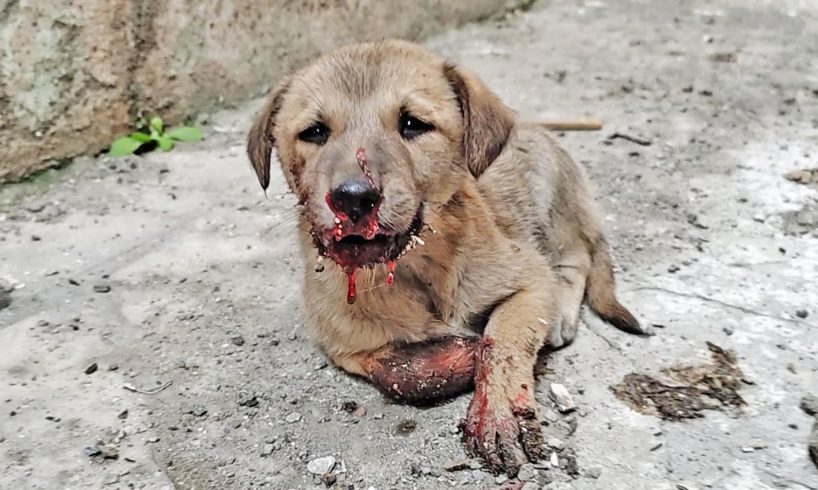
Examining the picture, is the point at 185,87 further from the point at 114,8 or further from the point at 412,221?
the point at 412,221

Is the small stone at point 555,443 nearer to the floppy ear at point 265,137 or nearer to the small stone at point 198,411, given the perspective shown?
the small stone at point 198,411

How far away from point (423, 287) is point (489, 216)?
17.6 inches

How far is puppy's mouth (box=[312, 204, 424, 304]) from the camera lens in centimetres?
286

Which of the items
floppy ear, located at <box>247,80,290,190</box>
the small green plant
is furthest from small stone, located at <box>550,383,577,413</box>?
the small green plant

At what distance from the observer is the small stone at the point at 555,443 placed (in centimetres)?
294

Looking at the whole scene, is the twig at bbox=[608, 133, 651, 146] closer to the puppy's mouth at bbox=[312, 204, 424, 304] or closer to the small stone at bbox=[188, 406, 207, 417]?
the puppy's mouth at bbox=[312, 204, 424, 304]

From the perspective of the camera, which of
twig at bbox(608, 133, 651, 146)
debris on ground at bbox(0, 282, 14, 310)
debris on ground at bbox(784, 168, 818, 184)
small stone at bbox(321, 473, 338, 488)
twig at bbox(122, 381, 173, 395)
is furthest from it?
twig at bbox(608, 133, 651, 146)

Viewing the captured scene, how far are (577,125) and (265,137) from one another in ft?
9.05

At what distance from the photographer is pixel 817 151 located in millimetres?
5230

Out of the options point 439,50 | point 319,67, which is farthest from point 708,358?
point 439,50

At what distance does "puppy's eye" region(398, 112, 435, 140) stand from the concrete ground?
0.99 m

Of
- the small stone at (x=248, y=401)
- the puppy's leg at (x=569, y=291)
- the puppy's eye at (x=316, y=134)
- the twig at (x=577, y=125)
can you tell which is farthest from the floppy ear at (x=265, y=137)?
the twig at (x=577, y=125)

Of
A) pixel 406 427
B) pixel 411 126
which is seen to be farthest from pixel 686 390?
pixel 411 126

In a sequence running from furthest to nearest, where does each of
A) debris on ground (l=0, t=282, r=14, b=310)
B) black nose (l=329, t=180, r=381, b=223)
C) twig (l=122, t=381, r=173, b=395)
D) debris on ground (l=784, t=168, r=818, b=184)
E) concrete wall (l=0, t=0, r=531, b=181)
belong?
concrete wall (l=0, t=0, r=531, b=181)
debris on ground (l=784, t=168, r=818, b=184)
debris on ground (l=0, t=282, r=14, b=310)
twig (l=122, t=381, r=173, b=395)
black nose (l=329, t=180, r=381, b=223)
